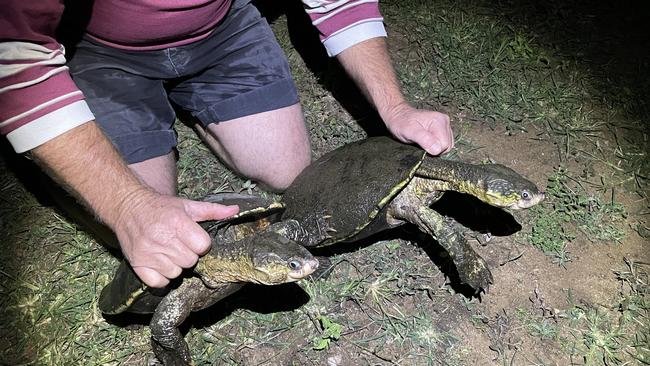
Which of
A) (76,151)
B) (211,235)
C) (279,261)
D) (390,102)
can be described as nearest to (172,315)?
(211,235)

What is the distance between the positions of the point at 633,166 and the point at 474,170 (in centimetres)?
118

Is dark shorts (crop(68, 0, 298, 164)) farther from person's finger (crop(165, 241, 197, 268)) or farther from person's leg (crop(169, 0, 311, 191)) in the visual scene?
person's finger (crop(165, 241, 197, 268))

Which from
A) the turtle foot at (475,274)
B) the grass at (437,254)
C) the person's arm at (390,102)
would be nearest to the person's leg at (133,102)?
the grass at (437,254)

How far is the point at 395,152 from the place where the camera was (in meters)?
2.41

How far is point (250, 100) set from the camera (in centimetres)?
293

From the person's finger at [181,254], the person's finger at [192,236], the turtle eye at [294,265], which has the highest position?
the person's finger at [192,236]

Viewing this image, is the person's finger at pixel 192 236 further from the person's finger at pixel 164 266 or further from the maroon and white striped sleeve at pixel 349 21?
the maroon and white striped sleeve at pixel 349 21

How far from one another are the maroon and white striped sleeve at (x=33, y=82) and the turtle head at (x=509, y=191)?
154 cm

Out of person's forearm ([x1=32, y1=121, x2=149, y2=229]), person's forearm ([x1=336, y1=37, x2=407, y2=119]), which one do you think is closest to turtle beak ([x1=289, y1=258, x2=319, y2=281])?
person's forearm ([x1=32, y1=121, x2=149, y2=229])

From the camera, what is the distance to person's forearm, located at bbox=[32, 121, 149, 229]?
196 centimetres

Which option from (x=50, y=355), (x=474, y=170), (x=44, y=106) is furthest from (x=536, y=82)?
(x=50, y=355)

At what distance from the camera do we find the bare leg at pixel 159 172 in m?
2.66

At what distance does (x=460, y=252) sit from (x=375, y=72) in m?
0.92

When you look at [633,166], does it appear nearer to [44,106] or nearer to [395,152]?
[395,152]
